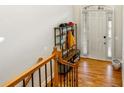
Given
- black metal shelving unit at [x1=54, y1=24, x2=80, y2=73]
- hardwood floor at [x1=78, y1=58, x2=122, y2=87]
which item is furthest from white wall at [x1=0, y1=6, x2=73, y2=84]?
hardwood floor at [x1=78, y1=58, x2=122, y2=87]

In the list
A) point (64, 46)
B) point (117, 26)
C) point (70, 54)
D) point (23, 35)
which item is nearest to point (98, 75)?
point (70, 54)

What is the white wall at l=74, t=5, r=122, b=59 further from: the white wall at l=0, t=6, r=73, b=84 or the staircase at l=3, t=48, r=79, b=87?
the staircase at l=3, t=48, r=79, b=87

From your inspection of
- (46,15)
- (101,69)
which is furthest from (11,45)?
(101,69)

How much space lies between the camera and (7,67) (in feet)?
12.4

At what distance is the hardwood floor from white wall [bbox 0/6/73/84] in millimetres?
1460

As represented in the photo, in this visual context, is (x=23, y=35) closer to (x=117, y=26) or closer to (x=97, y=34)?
(x=97, y=34)

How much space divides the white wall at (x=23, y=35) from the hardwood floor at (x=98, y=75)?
4.79 ft

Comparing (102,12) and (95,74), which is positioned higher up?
A: (102,12)

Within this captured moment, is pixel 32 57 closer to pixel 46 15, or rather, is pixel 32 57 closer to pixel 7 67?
pixel 7 67

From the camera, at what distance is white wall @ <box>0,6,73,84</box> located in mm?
3686

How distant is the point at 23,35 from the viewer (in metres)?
4.17

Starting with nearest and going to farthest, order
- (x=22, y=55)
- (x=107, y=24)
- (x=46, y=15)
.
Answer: (x=22, y=55), (x=46, y=15), (x=107, y=24)

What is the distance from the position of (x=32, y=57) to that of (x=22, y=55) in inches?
16.5
